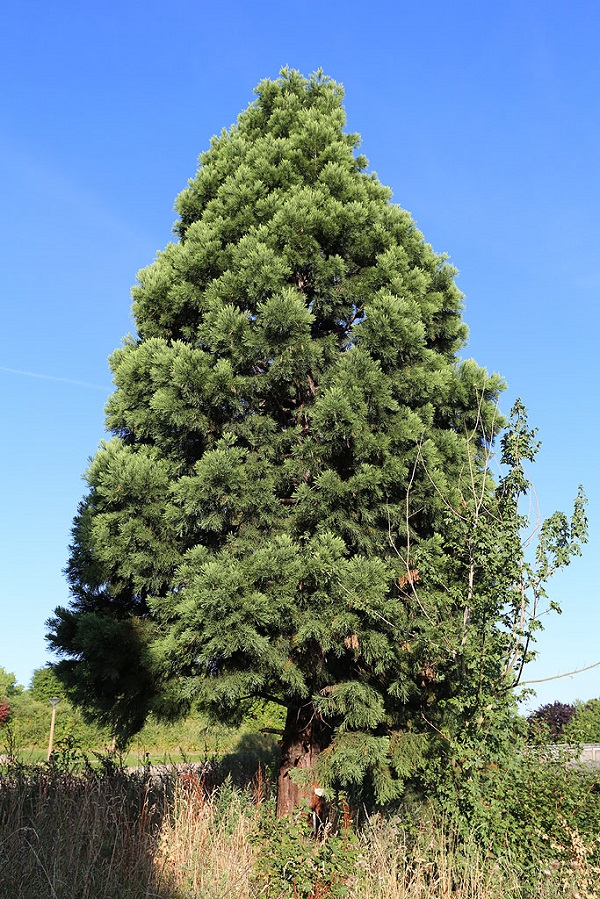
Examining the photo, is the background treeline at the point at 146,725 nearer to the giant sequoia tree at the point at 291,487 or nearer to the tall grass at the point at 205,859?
the giant sequoia tree at the point at 291,487

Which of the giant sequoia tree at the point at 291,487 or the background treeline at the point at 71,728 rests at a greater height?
the giant sequoia tree at the point at 291,487

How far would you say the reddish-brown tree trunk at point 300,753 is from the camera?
24.9 ft

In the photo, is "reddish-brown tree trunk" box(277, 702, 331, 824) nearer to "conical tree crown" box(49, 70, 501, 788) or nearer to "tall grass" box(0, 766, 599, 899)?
"conical tree crown" box(49, 70, 501, 788)

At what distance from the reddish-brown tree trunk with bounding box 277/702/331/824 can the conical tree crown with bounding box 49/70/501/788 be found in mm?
361

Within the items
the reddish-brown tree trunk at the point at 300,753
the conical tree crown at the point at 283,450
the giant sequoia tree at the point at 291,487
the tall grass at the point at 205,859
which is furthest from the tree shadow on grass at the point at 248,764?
the conical tree crown at the point at 283,450

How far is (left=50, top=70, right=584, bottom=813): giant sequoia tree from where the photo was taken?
7086 mm

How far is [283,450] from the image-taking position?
844 centimetres

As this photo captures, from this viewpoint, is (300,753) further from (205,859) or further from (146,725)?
(146,725)

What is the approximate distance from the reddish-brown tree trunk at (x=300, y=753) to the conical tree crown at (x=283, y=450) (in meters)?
0.36

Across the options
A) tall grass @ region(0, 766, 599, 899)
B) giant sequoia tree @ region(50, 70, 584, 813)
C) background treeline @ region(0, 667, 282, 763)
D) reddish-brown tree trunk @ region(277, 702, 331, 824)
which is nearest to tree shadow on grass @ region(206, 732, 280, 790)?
background treeline @ region(0, 667, 282, 763)

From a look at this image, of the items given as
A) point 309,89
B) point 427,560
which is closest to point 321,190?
point 309,89

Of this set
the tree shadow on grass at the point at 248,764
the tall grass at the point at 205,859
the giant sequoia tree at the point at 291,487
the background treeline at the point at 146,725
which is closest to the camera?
the tall grass at the point at 205,859

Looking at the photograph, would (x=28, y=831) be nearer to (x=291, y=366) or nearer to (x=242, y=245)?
(x=291, y=366)

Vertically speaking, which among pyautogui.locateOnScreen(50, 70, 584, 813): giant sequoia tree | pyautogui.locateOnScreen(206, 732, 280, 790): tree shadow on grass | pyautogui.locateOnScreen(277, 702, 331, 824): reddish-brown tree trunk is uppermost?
pyautogui.locateOnScreen(50, 70, 584, 813): giant sequoia tree
